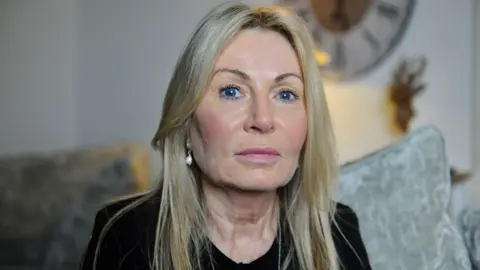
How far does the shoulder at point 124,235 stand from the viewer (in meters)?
1.10

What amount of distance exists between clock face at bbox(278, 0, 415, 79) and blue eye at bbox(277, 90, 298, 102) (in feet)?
3.86

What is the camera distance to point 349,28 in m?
2.22

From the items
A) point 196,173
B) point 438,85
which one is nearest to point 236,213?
point 196,173

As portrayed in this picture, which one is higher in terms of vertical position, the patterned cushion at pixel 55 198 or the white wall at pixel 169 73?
the white wall at pixel 169 73

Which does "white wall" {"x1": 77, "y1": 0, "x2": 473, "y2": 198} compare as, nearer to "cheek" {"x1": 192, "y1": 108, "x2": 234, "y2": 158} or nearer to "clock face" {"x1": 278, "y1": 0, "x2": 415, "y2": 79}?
"clock face" {"x1": 278, "y1": 0, "x2": 415, "y2": 79}

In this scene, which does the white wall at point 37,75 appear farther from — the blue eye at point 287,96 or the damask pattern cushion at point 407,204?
the blue eye at point 287,96

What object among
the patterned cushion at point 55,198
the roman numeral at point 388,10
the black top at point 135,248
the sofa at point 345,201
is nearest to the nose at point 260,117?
the black top at point 135,248

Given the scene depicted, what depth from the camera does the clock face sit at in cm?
221

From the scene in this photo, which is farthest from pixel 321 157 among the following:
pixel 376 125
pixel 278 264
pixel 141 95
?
pixel 141 95

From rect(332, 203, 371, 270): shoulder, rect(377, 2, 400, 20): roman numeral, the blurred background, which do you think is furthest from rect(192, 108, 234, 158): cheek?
rect(377, 2, 400, 20): roman numeral

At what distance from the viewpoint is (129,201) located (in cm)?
118

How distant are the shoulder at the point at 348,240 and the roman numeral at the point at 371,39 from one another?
1.04m

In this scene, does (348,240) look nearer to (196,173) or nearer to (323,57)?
(196,173)

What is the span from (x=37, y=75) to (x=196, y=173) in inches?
50.9
